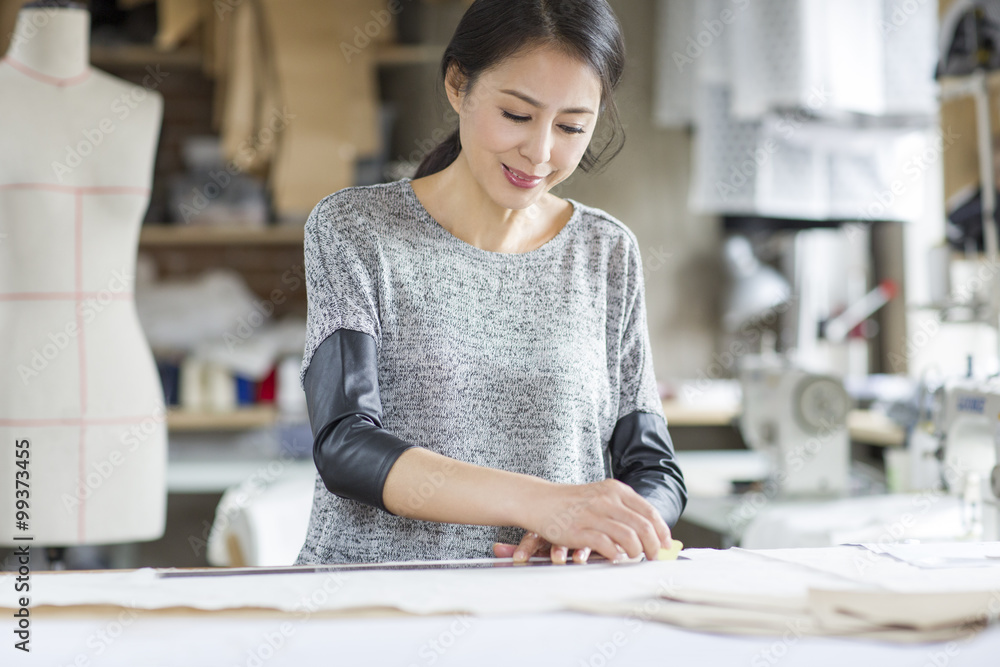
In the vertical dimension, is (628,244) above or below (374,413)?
→ above

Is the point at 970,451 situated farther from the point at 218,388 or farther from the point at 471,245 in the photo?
the point at 218,388

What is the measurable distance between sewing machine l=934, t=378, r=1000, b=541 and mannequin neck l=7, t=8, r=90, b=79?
1.77 m

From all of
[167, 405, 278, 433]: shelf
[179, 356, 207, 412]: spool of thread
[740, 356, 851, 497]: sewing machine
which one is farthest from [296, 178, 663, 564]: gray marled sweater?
[179, 356, 207, 412]: spool of thread

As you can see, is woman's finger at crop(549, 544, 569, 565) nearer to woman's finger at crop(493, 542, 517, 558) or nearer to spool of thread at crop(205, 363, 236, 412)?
woman's finger at crop(493, 542, 517, 558)

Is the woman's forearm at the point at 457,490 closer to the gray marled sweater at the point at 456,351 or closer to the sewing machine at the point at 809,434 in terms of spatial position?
the gray marled sweater at the point at 456,351

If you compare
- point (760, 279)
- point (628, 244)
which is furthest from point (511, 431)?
point (760, 279)

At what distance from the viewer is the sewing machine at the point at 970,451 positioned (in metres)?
1.62

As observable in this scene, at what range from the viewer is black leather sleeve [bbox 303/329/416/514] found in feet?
3.40

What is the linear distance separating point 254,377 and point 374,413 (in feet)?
8.31

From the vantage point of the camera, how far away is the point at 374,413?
109cm

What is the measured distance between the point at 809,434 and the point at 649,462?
106 cm

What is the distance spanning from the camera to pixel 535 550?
1.05 meters

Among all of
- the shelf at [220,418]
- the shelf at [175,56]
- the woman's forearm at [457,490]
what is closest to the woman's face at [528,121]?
the woman's forearm at [457,490]

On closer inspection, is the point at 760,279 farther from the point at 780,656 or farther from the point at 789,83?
the point at 780,656
